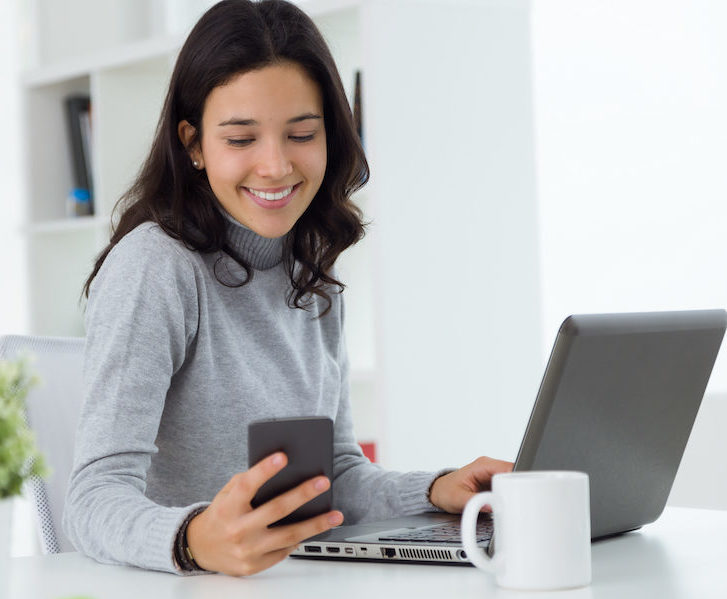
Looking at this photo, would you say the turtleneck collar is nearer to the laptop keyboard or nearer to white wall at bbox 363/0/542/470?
the laptop keyboard

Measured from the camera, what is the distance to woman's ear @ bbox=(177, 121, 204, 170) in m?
1.59

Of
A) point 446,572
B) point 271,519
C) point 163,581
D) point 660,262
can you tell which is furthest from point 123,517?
point 660,262

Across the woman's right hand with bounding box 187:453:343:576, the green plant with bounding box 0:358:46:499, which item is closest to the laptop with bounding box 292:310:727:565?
the woman's right hand with bounding box 187:453:343:576

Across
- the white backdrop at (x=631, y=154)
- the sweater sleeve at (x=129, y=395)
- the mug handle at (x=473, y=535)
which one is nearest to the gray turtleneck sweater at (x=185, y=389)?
the sweater sleeve at (x=129, y=395)

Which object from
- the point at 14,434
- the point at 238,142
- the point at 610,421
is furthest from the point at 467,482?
the point at 14,434

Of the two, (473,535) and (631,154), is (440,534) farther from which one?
(631,154)

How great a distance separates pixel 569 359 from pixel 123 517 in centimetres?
52

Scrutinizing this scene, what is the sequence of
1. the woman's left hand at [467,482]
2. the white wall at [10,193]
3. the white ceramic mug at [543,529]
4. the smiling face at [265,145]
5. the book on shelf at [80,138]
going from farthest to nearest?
the white wall at [10,193], the book on shelf at [80,138], the smiling face at [265,145], the woman's left hand at [467,482], the white ceramic mug at [543,529]

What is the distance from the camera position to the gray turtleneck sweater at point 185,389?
123 centimetres

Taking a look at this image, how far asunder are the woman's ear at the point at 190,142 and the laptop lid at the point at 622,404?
78cm

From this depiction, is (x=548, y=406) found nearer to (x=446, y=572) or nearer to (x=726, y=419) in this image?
(x=446, y=572)

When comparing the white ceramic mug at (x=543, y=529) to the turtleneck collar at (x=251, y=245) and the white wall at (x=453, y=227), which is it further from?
the white wall at (x=453, y=227)

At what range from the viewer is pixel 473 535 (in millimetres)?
993

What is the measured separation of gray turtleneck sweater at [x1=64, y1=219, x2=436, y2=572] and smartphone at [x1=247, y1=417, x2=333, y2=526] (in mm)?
133
